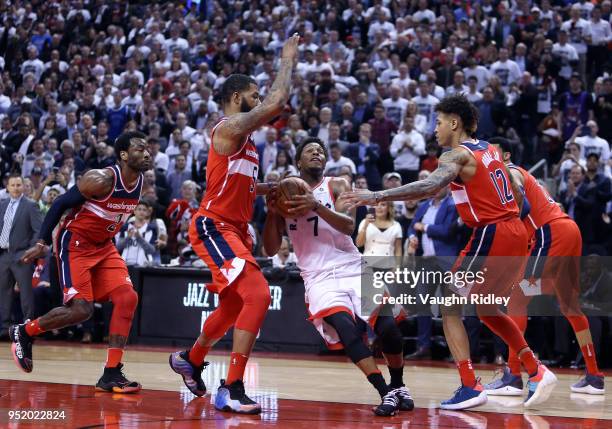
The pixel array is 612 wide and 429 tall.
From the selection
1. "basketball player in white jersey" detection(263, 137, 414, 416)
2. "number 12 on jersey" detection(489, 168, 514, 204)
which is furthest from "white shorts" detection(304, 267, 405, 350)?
"number 12 on jersey" detection(489, 168, 514, 204)

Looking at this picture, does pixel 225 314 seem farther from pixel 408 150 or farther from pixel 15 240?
pixel 408 150

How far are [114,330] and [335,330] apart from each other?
204 centimetres

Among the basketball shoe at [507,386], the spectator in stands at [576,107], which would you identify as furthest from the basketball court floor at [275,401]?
the spectator in stands at [576,107]

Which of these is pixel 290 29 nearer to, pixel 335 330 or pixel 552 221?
pixel 552 221

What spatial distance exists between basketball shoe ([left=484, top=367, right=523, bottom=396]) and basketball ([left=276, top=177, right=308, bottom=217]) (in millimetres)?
2578

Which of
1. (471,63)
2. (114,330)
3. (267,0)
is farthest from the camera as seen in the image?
(267,0)

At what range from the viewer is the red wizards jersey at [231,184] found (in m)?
6.74

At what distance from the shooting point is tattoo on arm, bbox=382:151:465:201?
638 cm

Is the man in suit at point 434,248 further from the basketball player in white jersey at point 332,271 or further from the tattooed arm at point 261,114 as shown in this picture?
the tattooed arm at point 261,114

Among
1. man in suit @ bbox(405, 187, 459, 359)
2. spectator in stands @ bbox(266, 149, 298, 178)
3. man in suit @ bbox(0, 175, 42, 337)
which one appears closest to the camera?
man in suit @ bbox(405, 187, 459, 359)

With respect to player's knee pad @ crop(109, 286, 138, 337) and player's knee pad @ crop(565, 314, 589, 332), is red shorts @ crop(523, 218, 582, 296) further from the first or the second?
player's knee pad @ crop(109, 286, 138, 337)

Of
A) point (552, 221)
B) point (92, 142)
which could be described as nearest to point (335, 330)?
point (552, 221)

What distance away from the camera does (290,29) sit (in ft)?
65.1

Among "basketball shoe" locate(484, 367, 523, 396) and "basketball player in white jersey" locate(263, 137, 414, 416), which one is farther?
"basketball shoe" locate(484, 367, 523, 396)
